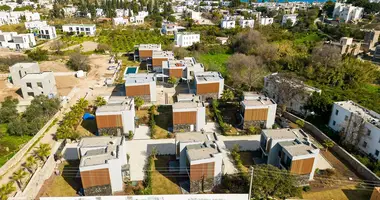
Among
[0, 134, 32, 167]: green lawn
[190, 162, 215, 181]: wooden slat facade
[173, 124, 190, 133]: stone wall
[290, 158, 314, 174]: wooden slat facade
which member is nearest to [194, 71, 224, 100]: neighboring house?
[173, 124, 190, 133]: stone wall

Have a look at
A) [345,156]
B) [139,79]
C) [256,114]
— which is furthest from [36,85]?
[345,156]

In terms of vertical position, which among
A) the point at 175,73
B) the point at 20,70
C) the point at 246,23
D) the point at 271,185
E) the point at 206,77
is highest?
the point at 246,23

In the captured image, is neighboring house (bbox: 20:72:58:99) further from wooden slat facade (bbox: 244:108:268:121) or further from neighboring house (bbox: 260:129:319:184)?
neighboring house (bbox: 260:129:319:184)

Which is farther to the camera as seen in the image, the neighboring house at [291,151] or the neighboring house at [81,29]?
the neighboring house at [81,29]

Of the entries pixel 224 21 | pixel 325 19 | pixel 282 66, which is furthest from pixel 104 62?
pixel 325 19

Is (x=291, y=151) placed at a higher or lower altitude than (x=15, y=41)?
lower

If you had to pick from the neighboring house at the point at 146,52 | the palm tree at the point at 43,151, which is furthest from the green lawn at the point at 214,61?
the palm tree at the point at 43,151

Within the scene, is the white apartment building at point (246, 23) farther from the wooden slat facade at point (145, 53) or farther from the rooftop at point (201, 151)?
the rooftop at point (201, 151)

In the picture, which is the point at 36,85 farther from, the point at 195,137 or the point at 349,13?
the point at 349,13
